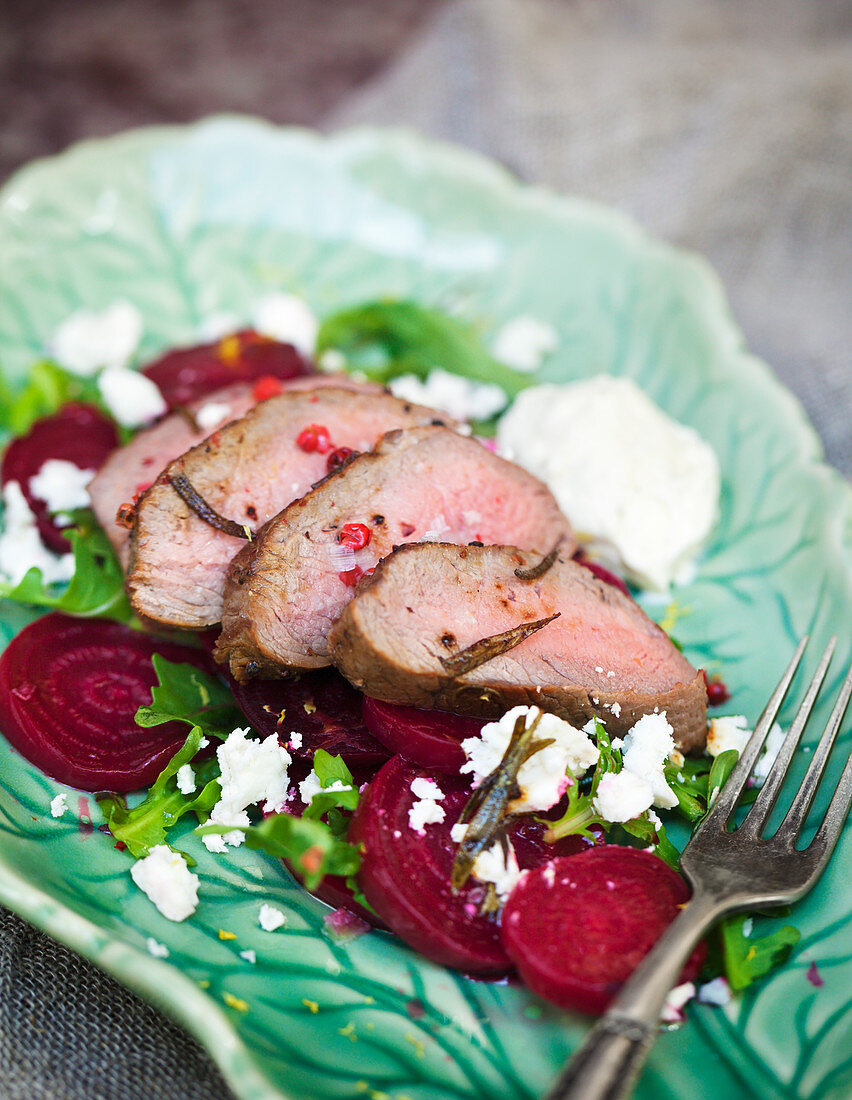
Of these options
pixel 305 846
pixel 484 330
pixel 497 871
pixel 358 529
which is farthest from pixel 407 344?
pixel 305 846

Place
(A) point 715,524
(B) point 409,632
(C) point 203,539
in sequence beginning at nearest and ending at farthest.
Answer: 1. (B) point 409,632
2. (C) point 203,539
3. (A) point 715,524

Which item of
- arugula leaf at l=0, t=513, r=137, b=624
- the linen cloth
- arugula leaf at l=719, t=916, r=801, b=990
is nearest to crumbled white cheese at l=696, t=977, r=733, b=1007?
arugula leaf at l=719, t=916, r=801, b=990

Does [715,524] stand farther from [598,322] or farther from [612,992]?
[612,992]

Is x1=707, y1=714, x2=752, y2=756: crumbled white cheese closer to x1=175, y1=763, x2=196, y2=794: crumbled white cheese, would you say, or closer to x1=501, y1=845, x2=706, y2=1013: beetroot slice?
x1=501, y1=845, x2=706, y2=1013: beetroot slice

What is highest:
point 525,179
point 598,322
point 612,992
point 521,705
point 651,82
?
point 651,82

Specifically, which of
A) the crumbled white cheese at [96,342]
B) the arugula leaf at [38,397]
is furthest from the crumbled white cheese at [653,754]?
the crumbled white cheese at [96,342]

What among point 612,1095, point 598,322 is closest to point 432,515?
point 612,1095
